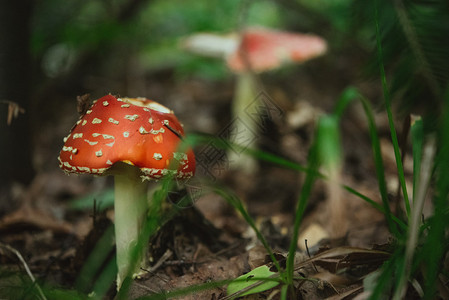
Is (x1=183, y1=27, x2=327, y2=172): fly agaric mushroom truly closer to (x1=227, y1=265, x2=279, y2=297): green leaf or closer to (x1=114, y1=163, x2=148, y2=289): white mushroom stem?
(x1=114, y1=163, x2=148, y2=289): white mushroom stem

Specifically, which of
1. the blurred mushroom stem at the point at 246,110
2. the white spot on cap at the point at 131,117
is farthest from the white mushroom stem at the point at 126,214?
the blurred mushroom stem at the point at 246,110

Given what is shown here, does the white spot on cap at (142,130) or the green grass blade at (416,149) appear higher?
the green grass blade at (416,149)

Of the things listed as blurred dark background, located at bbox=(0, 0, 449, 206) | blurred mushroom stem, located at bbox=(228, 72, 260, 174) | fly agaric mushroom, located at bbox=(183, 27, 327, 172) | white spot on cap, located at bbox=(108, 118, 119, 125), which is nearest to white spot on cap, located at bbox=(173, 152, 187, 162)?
white spot on cap, located at bbox=(108, 118, 119, 125)

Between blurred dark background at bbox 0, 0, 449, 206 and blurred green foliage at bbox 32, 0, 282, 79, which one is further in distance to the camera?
blurred green foliage at bbox 32, 0, 282, 79

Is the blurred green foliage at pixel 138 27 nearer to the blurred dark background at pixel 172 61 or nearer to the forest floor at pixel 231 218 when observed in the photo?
the blurred dark background at pixel 172 61

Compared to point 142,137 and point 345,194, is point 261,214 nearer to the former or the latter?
point 345,194

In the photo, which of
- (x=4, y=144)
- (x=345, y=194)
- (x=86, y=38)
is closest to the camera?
(x=4, y=144)

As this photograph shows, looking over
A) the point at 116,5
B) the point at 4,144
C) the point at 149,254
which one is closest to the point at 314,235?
the point at 149,254
